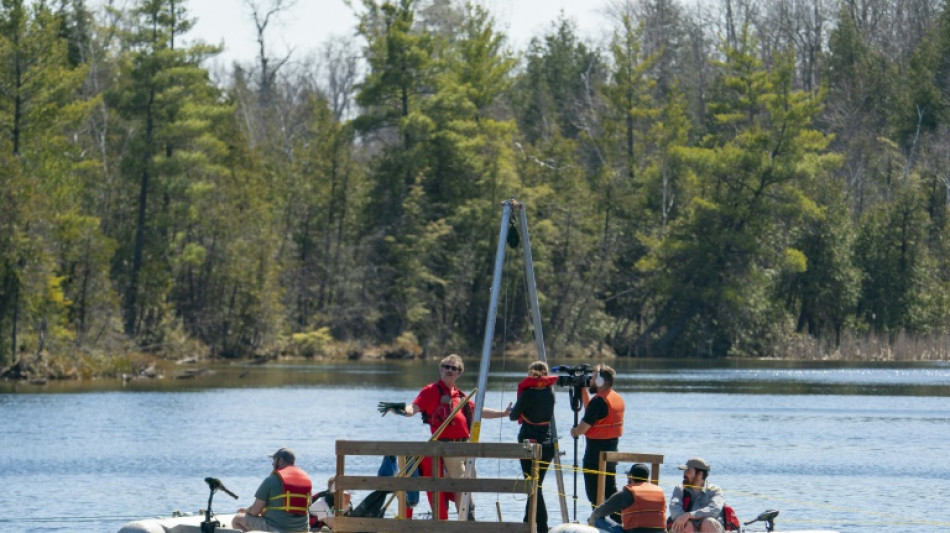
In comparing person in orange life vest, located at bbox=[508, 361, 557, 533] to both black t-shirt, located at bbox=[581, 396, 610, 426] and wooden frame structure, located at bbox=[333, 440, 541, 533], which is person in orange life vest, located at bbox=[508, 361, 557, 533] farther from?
wooden frame structure, located at bbox=[333, 440, 541, 533]

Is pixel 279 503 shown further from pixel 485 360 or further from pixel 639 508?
pixel 639 508

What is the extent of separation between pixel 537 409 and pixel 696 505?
7.73ft

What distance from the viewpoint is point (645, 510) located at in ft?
53.4

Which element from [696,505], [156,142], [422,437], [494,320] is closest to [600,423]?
[696,505]

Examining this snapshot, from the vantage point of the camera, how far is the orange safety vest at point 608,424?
61.2ft

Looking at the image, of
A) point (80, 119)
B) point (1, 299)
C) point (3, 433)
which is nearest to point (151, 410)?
point (3, 433)

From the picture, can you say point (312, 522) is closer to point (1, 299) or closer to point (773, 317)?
point (1, 299)

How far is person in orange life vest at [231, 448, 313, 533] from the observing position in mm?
16500

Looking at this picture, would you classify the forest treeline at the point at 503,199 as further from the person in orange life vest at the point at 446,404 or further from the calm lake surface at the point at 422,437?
the person in orange life vest at the point at 446,404

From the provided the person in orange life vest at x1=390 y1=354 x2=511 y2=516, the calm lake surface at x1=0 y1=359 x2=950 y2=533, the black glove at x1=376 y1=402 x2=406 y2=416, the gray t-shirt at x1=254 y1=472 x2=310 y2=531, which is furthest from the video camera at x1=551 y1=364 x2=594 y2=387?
the gray t-shirt at x1=254 y1=472 x2=310 y2=531

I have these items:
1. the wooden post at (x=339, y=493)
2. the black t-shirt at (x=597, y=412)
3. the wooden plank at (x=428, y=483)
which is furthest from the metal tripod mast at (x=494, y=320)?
the wooden post at (x=339, y=493)

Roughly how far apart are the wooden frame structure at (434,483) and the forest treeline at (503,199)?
53140 millimetres

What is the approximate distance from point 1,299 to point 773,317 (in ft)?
123

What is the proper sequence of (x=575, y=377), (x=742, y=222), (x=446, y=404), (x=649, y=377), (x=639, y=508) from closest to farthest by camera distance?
(x=639, y=508)
(x=446, y=404)
(x=575, y=377)
(x=649, y=377)
(x=742, y=222)
